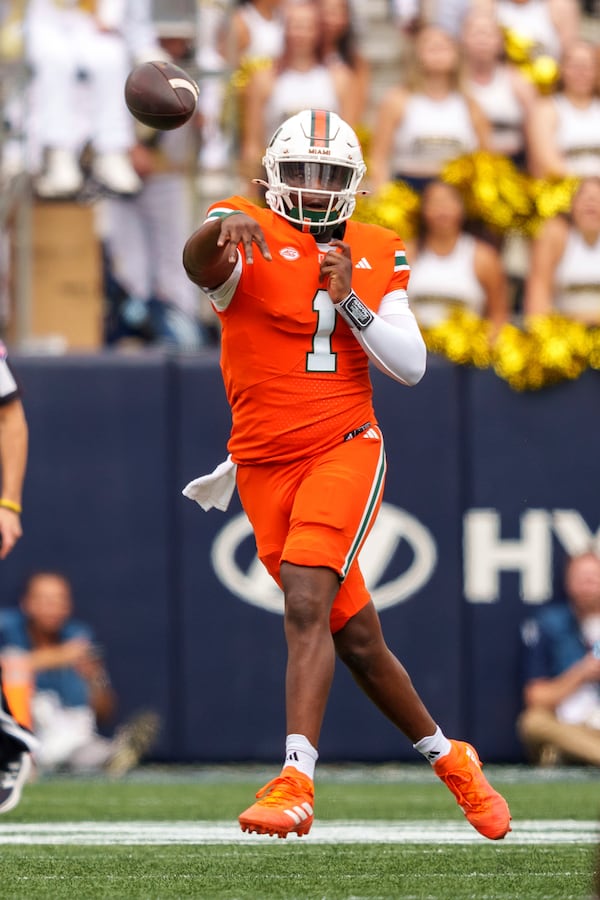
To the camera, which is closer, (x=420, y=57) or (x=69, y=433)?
(x=69, y=433)

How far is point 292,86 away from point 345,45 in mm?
487

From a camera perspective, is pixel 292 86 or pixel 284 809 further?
pixel 292 86

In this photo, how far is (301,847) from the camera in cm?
496

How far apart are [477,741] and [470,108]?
338 centimetres

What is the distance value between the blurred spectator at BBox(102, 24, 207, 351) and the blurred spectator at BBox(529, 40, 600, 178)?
6.16 ft

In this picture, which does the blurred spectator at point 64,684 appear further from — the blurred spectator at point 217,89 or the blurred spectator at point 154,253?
the blurred spectator at point 217,89

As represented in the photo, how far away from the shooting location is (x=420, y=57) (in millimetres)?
9625

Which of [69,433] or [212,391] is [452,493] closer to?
[212,391]

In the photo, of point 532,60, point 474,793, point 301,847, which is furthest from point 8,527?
point 532,60

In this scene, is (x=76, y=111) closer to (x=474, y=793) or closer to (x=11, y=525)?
(x=11, y=525)

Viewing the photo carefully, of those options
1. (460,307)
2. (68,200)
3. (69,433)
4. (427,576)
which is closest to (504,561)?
(427,576)

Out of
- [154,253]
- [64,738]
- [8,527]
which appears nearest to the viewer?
[8,527]

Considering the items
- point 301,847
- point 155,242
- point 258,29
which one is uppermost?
point 258,29

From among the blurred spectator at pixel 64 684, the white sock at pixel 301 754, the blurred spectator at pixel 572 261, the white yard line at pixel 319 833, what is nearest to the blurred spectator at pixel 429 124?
the blurred spectator at pixel 572 261
